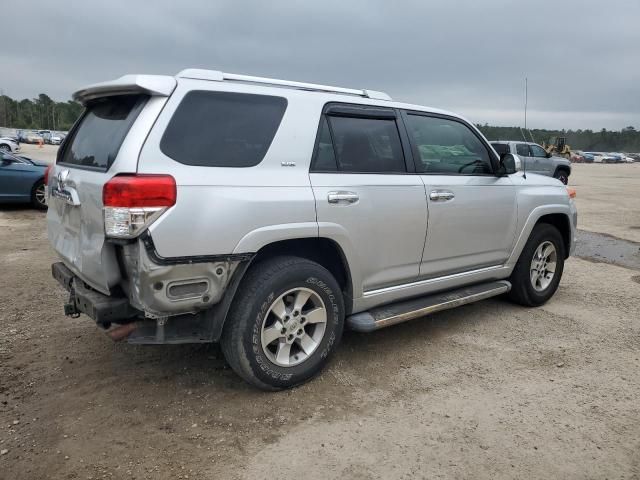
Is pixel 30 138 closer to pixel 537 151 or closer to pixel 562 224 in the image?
pixel 537 151

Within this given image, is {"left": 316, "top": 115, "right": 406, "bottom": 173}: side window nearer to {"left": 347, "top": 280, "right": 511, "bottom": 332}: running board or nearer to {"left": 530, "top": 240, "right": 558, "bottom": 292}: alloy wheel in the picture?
{"left": 347, "top": 280, "right": 511, "bottom": 332}: running board

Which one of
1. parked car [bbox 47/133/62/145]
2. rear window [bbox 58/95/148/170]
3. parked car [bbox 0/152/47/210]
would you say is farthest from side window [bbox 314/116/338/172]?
parked car [bbox 47/133/62/145]

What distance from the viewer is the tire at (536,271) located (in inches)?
202

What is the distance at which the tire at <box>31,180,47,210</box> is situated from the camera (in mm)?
11273

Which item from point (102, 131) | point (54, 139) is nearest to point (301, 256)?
point (102, 131)

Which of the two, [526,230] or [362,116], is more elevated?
[362,116]

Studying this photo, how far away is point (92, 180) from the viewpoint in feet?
9.96

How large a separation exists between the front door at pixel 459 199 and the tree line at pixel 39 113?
108 m

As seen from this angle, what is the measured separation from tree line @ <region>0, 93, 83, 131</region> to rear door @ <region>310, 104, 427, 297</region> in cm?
10820

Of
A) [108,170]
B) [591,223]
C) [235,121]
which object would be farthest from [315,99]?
[591,223]

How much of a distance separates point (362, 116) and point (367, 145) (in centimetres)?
22

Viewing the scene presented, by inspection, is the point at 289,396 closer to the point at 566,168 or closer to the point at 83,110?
the point at 83,110

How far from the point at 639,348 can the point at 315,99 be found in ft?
10.9

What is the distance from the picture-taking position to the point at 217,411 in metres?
3.26
